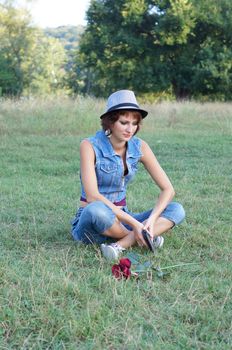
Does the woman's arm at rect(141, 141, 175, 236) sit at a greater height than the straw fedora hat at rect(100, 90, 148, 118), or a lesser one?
lesser

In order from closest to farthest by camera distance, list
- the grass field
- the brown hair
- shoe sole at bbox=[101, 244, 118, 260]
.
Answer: the grass field → shoe sole at bbox=[101, 244, 118, 260] → the brown hair

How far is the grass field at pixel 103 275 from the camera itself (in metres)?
2.50

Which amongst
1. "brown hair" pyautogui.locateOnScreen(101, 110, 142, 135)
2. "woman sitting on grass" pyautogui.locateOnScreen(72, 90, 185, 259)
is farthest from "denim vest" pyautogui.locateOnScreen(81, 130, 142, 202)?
"brown hair" pyautogui.locateOnScreen(101, 110, 142, 135)

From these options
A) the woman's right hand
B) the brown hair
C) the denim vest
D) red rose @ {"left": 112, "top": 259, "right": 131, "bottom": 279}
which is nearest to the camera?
red rose @ {"left": 112, "top": 259, "right": 131, "bottom": 279}

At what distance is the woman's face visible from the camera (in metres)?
3.79

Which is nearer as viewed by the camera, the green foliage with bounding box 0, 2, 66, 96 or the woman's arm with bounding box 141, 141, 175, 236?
the woman's arm with bounding box 141, 141, 175, 236

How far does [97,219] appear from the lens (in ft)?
12.2

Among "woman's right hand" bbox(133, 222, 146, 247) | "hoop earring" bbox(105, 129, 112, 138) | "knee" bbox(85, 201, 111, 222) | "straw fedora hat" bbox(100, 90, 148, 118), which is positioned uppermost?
"straw fedora hat" bbox(100, 90, 148, 118)

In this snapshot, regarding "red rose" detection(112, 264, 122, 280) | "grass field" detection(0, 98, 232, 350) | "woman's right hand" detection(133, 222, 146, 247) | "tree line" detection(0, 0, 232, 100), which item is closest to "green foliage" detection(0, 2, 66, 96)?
"tree line" detection(0, 0, 232, 100)

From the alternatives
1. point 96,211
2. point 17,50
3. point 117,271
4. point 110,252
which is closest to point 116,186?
point 96,211

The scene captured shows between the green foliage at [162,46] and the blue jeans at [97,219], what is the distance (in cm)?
2012

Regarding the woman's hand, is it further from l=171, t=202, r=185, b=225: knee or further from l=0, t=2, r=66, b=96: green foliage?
l=0, t=2, r=66, b=96: green foliage

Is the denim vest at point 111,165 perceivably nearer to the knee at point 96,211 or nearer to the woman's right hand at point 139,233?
the knee at point 96,211

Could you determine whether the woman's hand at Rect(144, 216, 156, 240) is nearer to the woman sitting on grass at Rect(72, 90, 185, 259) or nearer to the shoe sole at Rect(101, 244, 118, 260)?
the woman sitting on grass at Rect(72, 90, 185, 259)
